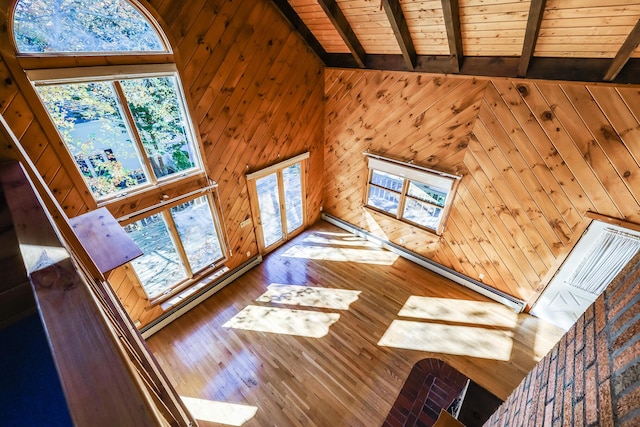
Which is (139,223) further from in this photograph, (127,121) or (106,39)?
(106,39)

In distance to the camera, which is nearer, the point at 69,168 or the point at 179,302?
the point at 69,168

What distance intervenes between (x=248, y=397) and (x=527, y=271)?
4.22 meters

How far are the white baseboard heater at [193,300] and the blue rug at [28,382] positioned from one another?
342 centimetres

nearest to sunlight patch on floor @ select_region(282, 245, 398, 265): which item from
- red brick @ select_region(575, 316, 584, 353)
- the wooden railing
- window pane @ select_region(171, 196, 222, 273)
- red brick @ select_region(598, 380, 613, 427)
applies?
window pane @ select_region(171, 196, 222, 273)

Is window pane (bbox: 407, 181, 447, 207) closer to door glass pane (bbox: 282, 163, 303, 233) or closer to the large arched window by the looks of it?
door glass pane (bbox: 282, 163, 303, 233)

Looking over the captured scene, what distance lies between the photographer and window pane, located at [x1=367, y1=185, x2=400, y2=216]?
4993 mm

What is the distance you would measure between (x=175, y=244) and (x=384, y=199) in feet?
12.1

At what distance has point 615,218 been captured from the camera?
3.05 meters

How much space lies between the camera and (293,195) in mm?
5414

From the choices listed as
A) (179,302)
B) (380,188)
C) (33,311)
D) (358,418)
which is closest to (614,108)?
(380,188)

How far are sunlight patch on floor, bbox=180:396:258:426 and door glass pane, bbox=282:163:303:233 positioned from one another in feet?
10.5

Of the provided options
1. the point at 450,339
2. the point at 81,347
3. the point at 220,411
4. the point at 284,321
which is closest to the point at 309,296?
the point at 284,321

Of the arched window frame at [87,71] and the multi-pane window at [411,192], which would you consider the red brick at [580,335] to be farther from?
the arched window frame at [87,71]

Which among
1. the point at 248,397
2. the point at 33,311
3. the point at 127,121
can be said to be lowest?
the point at 248,397
